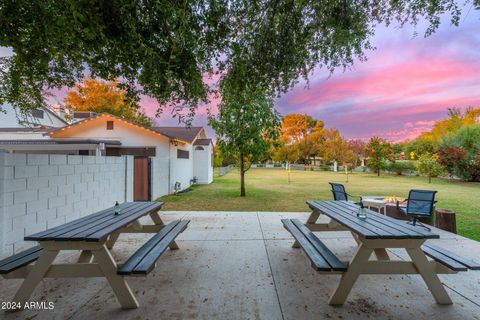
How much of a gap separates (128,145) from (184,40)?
1158 cm

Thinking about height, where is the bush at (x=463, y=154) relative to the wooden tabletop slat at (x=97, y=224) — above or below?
above

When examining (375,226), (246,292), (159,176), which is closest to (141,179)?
(159,176)

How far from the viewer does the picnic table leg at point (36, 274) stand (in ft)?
7.77

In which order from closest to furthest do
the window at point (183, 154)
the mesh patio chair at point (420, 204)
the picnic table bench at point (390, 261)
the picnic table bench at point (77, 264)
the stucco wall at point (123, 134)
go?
the picnic table bench at point (77, 264)
the picnic table bench at point (390, 261)
the mesh patio chair at point (420, 204)
the stucco wall at point (123, 134)
the window at point (183, 154)

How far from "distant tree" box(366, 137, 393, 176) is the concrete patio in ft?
87.5

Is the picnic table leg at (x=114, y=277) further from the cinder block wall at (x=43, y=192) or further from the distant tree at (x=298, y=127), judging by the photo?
the distant tree at (x=298, y=127)

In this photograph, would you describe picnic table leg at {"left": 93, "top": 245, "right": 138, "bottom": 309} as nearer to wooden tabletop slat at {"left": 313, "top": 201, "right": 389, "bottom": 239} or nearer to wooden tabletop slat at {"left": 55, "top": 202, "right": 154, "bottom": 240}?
wooden tabletop slat at {"left": 55, "top": 202, "right": 154, "bottom": 240}

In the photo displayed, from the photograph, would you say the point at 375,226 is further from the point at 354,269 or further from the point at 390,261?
the point at 354,269

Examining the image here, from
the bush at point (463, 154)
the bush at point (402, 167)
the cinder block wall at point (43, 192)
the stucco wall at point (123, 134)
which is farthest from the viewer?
the bush at point (402, 167)

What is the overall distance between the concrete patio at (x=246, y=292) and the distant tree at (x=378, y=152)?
87.5 feet

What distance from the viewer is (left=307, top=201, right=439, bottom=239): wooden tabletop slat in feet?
7.96

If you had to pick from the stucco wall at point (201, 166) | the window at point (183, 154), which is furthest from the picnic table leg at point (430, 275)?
the stucco wall at point (201, 166)

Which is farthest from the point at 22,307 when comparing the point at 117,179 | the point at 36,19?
the point at 117,179

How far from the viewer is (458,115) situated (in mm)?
39344
